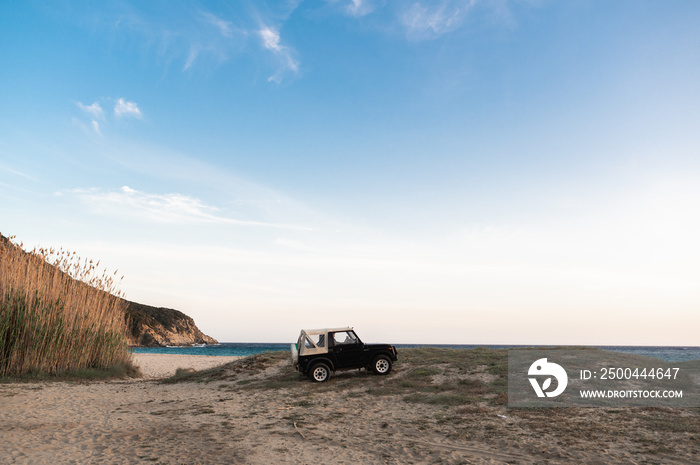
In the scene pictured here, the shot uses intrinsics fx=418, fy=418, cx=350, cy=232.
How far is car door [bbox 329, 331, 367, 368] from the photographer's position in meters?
16.5

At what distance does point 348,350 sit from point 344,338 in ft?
1.62

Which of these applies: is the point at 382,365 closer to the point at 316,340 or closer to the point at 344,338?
the point at 344,338

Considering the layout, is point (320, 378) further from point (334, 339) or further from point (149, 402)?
point (149, 402)

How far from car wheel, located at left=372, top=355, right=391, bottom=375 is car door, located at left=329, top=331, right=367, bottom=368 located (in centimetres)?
48

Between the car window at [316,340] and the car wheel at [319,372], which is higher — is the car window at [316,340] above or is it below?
above

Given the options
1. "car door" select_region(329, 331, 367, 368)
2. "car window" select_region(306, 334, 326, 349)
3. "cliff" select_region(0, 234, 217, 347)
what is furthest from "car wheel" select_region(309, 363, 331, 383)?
"cliff" select_region(0, 234, 217, 347)

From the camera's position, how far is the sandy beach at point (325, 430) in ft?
25.0

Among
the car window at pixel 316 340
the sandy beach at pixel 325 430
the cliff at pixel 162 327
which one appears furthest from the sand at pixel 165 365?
the cliff at pixel 162 327

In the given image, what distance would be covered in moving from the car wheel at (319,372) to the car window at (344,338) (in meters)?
1.08

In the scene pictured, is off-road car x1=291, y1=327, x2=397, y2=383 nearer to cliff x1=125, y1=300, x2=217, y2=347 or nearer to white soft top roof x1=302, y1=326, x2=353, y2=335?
white soft top roof x1=302, y1=326, x2=353, y2=335

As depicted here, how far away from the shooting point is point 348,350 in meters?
16.6

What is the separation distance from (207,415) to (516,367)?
11.4m

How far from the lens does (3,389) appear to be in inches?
571

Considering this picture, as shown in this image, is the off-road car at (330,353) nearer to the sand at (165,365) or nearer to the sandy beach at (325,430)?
the sandy beach at (325,430)
